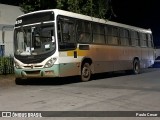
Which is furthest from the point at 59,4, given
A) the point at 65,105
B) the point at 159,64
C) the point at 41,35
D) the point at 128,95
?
the point at 159,64

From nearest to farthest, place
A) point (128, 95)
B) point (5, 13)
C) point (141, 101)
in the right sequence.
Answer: point (141, 101) < point (128, 95) < point (5, 13)

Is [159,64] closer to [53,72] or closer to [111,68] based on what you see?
[111,68]

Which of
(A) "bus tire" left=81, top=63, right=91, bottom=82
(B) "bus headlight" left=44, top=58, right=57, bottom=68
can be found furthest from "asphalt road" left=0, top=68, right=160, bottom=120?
(A) "bus tire" left=81, top=63, right=91, bottom=82

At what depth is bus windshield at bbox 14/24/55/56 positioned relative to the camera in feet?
46.2

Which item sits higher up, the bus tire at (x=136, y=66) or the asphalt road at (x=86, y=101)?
the bus tire at (x=136, y=66)

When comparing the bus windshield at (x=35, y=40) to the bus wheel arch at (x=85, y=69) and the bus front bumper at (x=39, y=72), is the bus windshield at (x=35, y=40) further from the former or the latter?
the bus wheel arch at (x=85, y=69)

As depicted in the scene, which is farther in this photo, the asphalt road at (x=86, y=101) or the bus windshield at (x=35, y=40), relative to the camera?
the bus windshield at (x=35, y=40)

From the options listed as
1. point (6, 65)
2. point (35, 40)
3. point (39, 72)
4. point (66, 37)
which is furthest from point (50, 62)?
point (6, 65)

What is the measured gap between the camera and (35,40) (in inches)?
569

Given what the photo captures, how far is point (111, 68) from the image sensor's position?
18406mm

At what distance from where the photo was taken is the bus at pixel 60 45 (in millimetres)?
13984

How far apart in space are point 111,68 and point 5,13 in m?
7.49

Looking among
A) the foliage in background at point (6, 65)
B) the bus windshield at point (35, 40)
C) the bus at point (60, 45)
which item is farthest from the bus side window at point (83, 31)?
the foliage in background at point (6, 65)

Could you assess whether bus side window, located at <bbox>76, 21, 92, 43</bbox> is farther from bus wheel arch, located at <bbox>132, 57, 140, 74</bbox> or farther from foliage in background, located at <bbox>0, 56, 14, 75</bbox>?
bus wheel arch, located at <bbox>132, 57, 140, 74</bbox>
